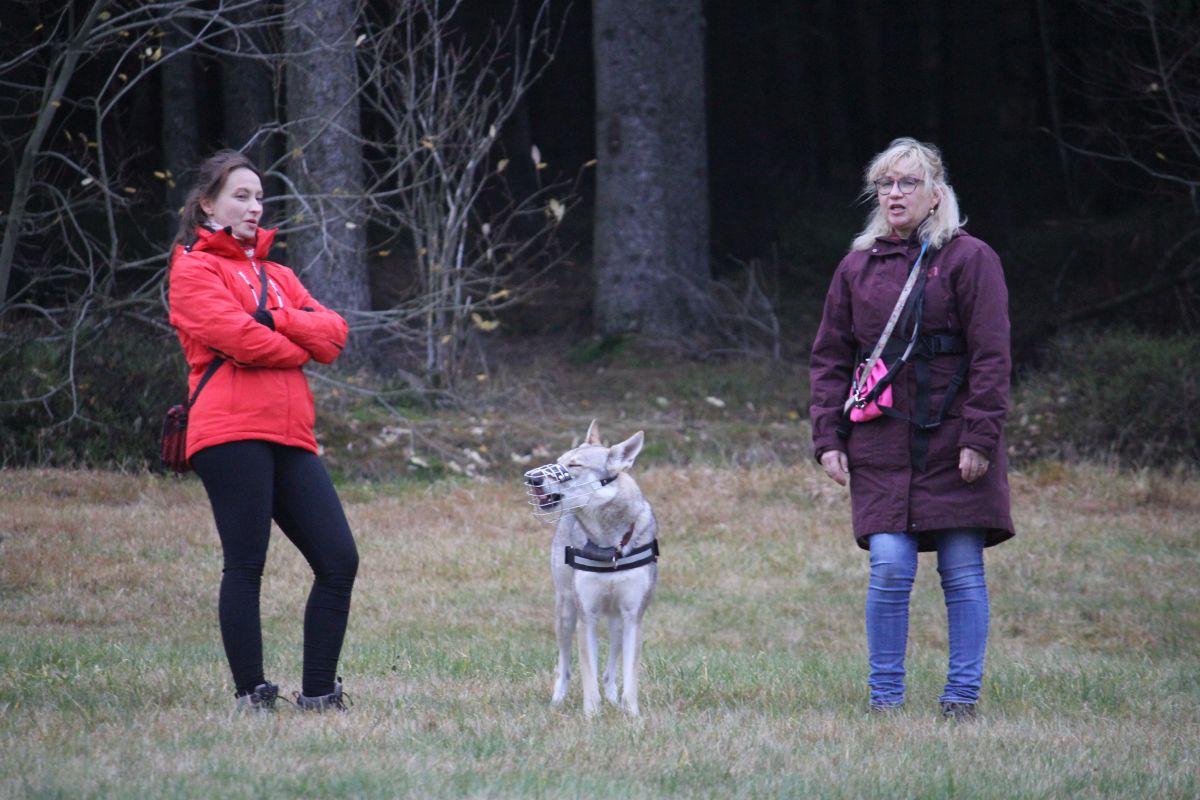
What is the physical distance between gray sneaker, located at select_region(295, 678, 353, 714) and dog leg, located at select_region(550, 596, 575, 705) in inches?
38.6

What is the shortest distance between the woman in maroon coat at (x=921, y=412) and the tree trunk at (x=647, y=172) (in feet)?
36.7

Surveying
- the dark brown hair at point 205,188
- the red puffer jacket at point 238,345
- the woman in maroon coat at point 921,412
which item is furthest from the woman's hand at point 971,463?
the dark brown hair at point 205,188

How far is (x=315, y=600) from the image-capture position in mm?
5316

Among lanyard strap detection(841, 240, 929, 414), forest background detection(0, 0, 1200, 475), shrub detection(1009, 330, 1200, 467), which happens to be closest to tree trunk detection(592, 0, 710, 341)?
forest background detection(0, 0, 1200, 475)

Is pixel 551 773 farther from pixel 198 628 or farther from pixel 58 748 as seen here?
pixel 198 628

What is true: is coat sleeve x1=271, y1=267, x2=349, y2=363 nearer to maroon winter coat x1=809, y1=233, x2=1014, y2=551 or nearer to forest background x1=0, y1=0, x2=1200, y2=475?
maroon winter coat x1=809, y1=233, x2=1014, y2=551

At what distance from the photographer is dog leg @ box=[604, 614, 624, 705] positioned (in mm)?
5891

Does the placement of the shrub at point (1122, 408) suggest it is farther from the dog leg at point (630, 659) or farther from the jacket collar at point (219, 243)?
the jacket collar at point (219, 243)

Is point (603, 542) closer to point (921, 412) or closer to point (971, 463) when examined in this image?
point (921, 412)

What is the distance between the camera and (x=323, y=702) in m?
5.38

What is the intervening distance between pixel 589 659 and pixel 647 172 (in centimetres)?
1166

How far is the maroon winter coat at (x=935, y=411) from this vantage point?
526 cm

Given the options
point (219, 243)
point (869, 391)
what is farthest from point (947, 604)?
point (219, 243)

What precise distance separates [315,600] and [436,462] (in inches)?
280
